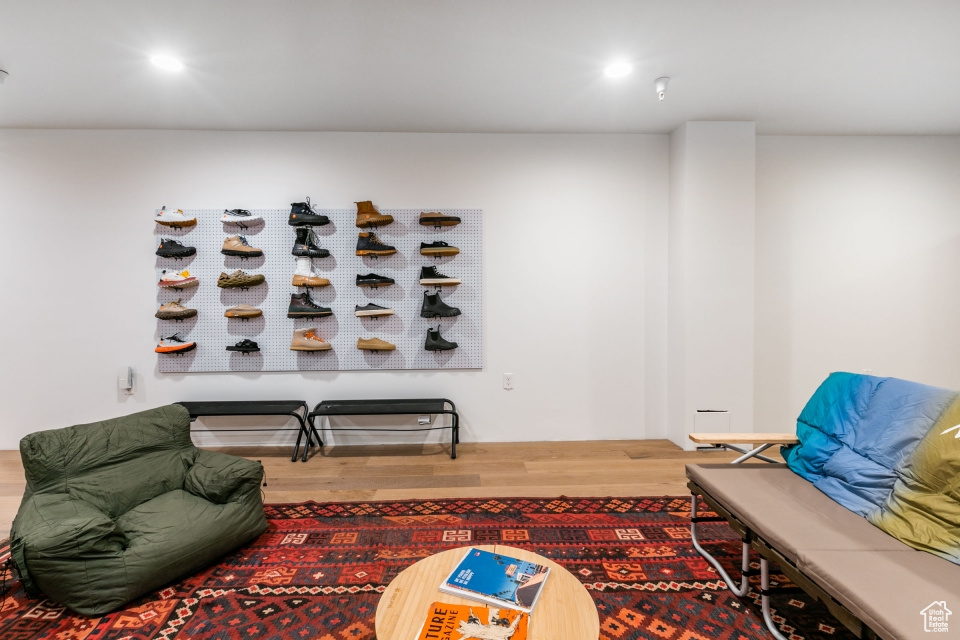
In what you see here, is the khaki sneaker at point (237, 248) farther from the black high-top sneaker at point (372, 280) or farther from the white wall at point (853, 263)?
the white wall at point (853, 263)

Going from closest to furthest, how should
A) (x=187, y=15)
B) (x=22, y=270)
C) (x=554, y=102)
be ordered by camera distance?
(x=187, y=15) → (x=554, y=102) → (x=22, y=270)

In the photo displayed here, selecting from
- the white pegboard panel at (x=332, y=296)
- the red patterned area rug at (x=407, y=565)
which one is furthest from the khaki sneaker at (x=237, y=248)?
the red patterned area rug at (x=407, y=565)

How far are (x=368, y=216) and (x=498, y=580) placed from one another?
2.89 m

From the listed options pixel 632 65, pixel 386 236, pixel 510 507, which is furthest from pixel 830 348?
pixel 386 236

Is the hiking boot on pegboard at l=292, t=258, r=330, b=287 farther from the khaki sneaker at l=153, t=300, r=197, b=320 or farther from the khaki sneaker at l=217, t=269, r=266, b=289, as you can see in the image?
the khaki sneaker at l=153, t=300, r=197, b=320

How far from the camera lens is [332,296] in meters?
3.75

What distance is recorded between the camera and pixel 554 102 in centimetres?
324

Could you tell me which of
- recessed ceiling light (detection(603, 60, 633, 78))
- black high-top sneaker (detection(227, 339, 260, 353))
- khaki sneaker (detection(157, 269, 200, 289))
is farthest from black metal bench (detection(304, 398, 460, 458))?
recessed ceiling light (detection(603, 60, 633, 78))

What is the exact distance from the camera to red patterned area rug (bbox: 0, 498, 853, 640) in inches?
66.3

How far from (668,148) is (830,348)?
7.11 feet

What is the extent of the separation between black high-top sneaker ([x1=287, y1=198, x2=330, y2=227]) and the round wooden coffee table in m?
2.84

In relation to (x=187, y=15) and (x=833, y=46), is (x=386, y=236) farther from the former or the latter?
(x=833, y=46)

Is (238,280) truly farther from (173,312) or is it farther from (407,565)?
(407,565)

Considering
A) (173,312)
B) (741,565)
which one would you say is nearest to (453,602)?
(741,565)
